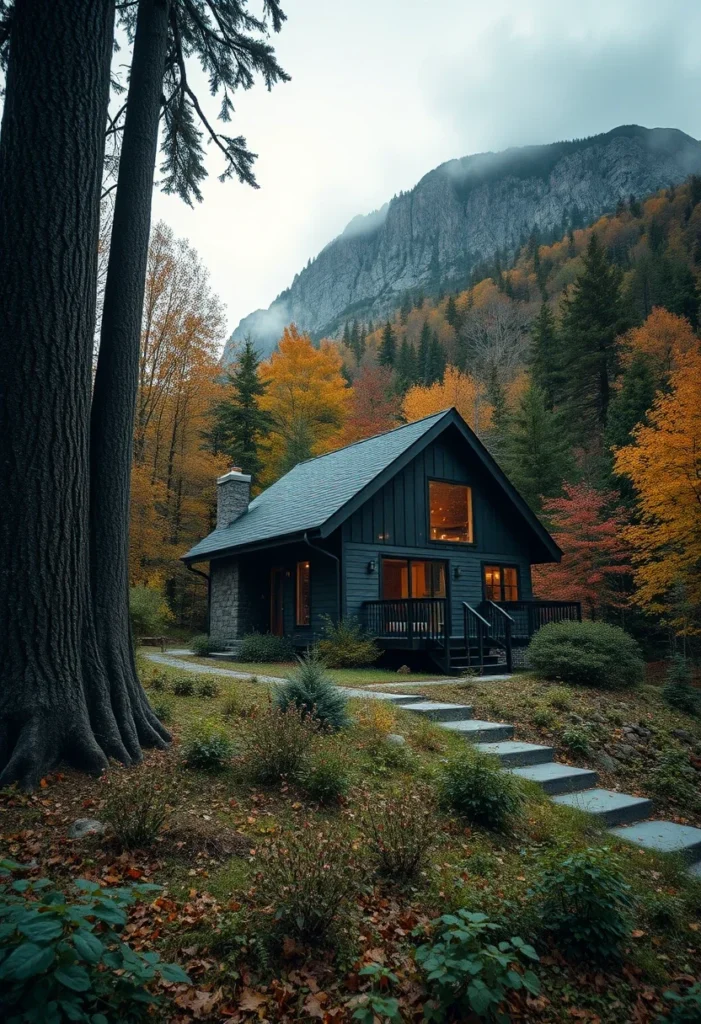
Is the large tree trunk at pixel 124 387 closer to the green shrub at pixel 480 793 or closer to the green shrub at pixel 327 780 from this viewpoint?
the green shrub at pixel 327 780

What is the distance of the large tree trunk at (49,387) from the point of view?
4086 millimetres

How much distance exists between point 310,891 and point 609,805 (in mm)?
4012

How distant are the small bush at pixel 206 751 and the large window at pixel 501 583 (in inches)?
492

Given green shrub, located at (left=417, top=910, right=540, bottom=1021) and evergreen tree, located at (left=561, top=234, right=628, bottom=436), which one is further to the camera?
evergreen tree, located at (left=561, top=234, right=628, bottom=436)

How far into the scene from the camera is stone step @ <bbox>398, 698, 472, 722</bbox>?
743 centimetres

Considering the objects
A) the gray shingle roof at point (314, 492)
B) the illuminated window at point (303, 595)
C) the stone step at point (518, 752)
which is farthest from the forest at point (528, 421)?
the stone step at point (518, 752)

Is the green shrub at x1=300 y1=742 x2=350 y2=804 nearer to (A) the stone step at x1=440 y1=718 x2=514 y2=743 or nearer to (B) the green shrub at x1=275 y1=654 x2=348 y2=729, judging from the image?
(B) the green shrub at x1=275 y1=654 x2=348 y2=729

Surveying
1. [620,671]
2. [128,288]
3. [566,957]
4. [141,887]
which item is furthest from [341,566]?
[141,887]

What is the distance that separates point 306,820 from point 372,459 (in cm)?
1190

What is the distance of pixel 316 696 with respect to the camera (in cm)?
604

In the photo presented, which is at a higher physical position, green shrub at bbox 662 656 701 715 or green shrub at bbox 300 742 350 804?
green shrub at bbox 300 742 350 804

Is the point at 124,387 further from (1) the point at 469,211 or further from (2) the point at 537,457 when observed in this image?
(1) the point at 469,211

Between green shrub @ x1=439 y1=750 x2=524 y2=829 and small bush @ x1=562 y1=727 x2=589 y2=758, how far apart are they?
297cm

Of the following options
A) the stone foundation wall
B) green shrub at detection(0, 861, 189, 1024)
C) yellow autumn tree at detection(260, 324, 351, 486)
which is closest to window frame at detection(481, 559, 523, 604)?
the stone foundation wall
